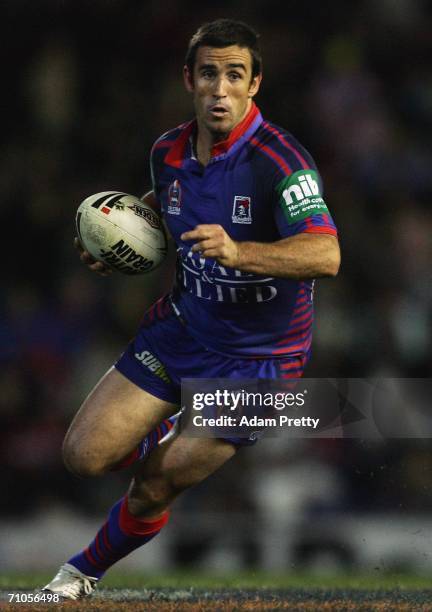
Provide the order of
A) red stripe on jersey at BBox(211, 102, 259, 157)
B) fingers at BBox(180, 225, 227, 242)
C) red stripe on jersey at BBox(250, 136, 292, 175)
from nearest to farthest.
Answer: fingers at BBox(180, 225, 227, 242) → red stripe on jersey at BBox(250, 136, 292, 175) → red stripe on jersey at BBox(211, 102, 259, 157)

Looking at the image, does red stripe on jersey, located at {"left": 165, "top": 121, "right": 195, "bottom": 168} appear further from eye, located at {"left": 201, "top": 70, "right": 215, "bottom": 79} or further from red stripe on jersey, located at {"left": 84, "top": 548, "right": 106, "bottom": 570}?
red stripe on jersey, located at {"left": 84, "top": 548, "right": 106, "bottom": 570}

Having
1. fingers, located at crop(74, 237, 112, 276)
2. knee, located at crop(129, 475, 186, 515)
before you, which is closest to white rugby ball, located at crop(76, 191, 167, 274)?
fingers, located at crop(74, 237, 112, 276)

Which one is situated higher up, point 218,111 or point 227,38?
point 227,38

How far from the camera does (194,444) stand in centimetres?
567

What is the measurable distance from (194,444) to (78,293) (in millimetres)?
4345

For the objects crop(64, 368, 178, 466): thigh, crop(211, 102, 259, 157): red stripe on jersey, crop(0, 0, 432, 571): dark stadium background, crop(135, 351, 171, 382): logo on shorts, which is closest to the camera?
crop(211, 102, 259, 157): red stripe on jersey

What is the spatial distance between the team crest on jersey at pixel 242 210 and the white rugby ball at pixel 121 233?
0.49 metres

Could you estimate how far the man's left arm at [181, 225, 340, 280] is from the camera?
473cm

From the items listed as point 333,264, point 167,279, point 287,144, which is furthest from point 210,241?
point 167,279

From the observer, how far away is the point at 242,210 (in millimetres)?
5539

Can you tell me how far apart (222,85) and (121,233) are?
0.83 metres

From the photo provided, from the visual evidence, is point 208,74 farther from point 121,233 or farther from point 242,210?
point 121,233

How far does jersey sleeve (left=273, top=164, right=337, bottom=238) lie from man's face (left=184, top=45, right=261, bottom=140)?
1.28 feet

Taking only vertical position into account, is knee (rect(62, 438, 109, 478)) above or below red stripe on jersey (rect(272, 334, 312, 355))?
below
